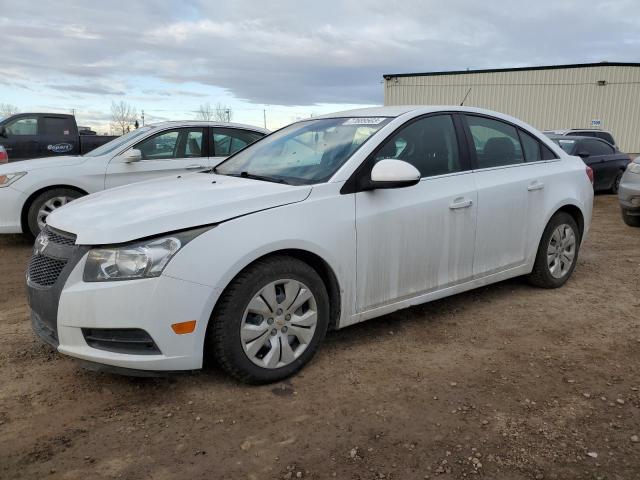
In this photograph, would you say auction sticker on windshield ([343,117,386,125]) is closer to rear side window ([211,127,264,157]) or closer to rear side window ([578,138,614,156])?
rear side window ([211,127,264,157])

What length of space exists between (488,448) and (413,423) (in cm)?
39

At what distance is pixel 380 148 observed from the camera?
371 cm

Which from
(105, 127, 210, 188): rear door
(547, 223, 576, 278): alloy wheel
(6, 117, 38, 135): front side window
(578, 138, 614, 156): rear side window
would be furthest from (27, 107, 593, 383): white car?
(6, 117, 38, 135): front side window

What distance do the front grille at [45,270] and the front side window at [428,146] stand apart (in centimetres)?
207

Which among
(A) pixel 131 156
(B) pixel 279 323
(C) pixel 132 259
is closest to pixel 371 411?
(B) pixel 279 323

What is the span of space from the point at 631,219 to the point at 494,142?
197 inches

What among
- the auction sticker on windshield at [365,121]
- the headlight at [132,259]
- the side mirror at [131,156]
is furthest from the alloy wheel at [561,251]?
the side mirror at [131,156]

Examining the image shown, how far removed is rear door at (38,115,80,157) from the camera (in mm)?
12742

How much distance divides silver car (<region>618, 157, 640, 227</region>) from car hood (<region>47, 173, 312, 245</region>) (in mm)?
6341

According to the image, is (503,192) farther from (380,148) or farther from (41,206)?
(41,206)

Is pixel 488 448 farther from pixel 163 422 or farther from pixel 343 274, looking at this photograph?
pixel 163 422

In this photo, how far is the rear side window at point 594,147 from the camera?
479 inches

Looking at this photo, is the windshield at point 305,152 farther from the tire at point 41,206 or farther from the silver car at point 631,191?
the silver car at point 631,191

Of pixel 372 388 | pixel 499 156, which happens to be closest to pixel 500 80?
pixel 499 156
